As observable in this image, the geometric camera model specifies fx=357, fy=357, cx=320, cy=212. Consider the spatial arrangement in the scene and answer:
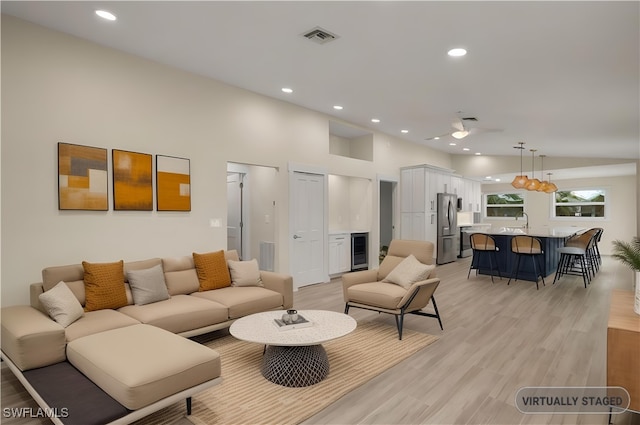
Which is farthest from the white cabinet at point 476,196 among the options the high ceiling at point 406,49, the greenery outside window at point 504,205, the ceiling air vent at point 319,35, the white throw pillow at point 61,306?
the white throw pillow at point 61,306

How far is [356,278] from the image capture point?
4.41 m

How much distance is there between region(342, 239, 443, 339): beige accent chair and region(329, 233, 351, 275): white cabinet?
2445mm

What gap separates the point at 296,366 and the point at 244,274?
6.06 ft

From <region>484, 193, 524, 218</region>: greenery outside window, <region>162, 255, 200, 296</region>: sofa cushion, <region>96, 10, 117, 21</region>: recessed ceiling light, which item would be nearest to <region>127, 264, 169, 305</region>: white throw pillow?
<region>162, 255, 200, 296</region>: sofa cushion

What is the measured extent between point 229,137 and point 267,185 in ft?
4.61

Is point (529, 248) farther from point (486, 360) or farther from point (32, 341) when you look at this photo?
point (32, 341)

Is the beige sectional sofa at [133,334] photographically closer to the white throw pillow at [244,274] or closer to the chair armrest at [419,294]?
the white throw pillow at [244,274]

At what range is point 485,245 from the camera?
23.0ft

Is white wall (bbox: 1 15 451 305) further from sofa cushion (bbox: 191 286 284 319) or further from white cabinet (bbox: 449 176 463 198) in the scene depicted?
white cabinet (bbox: 449 176 463 198)

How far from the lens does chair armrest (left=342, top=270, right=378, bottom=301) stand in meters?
4.34

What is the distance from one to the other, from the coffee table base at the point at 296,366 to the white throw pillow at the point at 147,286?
1511mm

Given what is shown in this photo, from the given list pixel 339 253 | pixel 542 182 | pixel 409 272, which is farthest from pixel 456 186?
pixel 409 272

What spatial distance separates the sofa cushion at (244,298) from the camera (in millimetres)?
3801

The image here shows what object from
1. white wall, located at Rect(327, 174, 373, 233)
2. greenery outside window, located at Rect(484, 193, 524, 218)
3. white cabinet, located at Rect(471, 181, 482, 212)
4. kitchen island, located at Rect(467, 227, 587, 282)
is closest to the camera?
kitchen island, located at Rect(467, 227, 587, 282)
